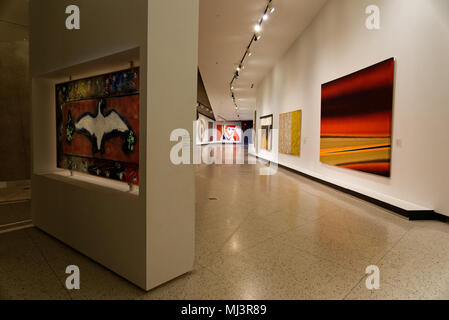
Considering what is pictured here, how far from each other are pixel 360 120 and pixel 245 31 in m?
5.37

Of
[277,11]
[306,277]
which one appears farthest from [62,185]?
[277,11]

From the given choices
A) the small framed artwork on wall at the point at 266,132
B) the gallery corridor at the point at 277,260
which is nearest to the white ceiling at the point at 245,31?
the small framed artwork on wall at the point at 266,132

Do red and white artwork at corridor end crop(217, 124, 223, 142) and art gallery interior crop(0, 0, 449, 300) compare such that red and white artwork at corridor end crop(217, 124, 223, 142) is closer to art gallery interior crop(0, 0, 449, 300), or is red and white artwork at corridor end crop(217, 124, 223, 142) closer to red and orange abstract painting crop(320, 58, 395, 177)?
art gallery interior crop(0, 0, 449, 300)

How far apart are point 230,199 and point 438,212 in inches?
140

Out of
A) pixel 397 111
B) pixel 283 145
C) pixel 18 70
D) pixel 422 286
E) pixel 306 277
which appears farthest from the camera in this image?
pixel 283 145

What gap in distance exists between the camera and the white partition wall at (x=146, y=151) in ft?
6.92

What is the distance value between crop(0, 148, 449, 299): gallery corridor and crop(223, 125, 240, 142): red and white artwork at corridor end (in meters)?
43.9

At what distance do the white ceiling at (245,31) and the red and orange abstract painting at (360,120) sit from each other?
8.24ft

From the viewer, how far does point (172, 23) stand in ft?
7.19

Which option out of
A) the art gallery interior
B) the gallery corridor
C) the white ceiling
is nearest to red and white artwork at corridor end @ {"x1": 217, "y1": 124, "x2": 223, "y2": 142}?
the white ceiling

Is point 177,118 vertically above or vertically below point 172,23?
below

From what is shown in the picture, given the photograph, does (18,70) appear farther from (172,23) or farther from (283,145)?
(283,145)

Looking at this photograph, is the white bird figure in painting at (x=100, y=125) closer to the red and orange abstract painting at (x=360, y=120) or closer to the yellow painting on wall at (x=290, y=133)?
the red and orange abstract painting at (x=360, y=120)

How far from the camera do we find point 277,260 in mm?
2748
